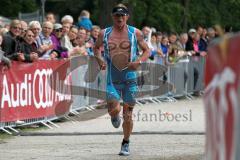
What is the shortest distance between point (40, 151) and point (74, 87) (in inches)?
224

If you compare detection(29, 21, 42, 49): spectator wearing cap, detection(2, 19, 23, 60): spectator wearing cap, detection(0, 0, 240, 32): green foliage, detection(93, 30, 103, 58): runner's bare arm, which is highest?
detection(0, 0, 240, 32): green foliage

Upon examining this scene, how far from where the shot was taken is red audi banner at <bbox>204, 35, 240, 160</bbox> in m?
4.12

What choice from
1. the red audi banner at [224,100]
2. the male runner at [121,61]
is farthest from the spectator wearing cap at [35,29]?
the red audi banner at [224,100]

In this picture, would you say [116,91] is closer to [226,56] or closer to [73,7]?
[226,56]

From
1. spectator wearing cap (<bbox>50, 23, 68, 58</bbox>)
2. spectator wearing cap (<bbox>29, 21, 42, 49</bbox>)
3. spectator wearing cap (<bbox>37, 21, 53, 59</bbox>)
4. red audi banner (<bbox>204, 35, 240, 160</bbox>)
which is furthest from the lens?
spectator wearing cap (<bbox>50, 23, 68, 58</bbox>)

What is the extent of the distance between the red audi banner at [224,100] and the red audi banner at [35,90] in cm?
864

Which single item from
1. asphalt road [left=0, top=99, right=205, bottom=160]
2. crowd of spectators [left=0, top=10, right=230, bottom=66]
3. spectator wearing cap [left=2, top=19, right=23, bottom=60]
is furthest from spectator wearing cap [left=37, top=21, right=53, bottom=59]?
asphalt road [left=0, top=99, right=205, bottom=160]

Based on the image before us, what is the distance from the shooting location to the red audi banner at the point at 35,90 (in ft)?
43.6

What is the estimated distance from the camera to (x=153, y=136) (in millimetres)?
13141

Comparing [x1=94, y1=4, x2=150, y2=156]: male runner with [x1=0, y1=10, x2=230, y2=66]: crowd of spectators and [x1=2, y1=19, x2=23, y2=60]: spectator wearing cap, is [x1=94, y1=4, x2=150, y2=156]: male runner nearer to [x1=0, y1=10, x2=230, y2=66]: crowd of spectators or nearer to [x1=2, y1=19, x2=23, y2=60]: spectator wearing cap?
[x1=0, y1=10, x2=230, y2=66]: crowd of spectators

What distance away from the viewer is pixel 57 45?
1661 centimetres

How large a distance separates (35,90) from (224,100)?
10190mm

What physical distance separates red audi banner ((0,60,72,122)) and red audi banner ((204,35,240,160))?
864cm

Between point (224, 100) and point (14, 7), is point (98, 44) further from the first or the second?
point (14, 7)
